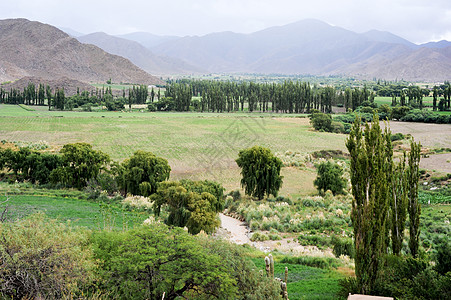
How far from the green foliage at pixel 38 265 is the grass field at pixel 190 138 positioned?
28237 mm

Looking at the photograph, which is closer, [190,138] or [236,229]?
[236,229]

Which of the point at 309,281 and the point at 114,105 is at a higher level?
the point at 114,105

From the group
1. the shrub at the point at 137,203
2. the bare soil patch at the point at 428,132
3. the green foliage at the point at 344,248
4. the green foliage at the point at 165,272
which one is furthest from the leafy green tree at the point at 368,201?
the bare soil patch at the point at 428,132

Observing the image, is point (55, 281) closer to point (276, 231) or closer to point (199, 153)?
point (276, 231)

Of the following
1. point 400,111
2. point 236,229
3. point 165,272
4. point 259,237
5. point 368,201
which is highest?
point 400,111

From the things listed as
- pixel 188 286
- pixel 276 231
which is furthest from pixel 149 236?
pixel 276 231

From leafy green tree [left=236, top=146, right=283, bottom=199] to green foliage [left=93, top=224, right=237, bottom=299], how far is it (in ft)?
72.2

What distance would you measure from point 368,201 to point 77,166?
94.1 feet

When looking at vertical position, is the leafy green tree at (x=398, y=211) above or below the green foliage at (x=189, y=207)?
above

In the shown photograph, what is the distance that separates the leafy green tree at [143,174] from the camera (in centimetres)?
3048

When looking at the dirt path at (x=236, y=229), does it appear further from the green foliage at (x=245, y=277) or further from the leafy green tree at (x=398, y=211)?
the green foliage at (x=245, y=277)

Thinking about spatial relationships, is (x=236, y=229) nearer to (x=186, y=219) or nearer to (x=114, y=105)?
(x=186, y=219)

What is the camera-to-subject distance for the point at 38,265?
10.1m

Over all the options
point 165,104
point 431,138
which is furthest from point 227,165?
point 165,104
